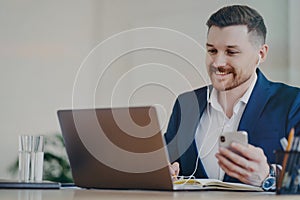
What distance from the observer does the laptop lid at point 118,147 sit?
1371mm

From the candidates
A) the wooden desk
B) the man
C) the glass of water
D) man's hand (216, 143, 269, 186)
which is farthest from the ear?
the wooden desk

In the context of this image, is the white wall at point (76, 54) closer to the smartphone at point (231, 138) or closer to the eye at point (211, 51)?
the eye at point (211, 51)

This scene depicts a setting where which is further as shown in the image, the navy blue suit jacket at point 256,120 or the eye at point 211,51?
the eye at point 211,51

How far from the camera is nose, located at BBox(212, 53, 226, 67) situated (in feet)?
9.65

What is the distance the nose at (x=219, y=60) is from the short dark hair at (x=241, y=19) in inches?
7.0

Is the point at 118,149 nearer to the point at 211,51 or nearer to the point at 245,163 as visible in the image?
the point at 245,163

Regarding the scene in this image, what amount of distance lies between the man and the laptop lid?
1.15 m

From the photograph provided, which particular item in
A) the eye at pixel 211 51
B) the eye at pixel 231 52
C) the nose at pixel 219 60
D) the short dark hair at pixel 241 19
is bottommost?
the nose at pixel 219 60

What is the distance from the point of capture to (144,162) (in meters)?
1.42

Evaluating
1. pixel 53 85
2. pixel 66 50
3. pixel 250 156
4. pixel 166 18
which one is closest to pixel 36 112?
pixel 53 85

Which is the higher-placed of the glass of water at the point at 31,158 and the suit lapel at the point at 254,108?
the suit lapel at the point at 254,108

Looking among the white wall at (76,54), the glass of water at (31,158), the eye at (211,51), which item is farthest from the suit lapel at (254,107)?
the glass of water at (31,158)

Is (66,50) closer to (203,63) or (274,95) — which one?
(203,63)

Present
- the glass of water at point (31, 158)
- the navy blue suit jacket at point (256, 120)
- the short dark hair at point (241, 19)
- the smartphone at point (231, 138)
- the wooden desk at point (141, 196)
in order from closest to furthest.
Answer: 1. the wooden desk at point (141, 196)
2. the smartphone at point (231, 138)
3. the glass of water at point (31, 158)
4. the navy blue suit jacket at point (256, 120)
5. the short dark hair at point (241, 19)
